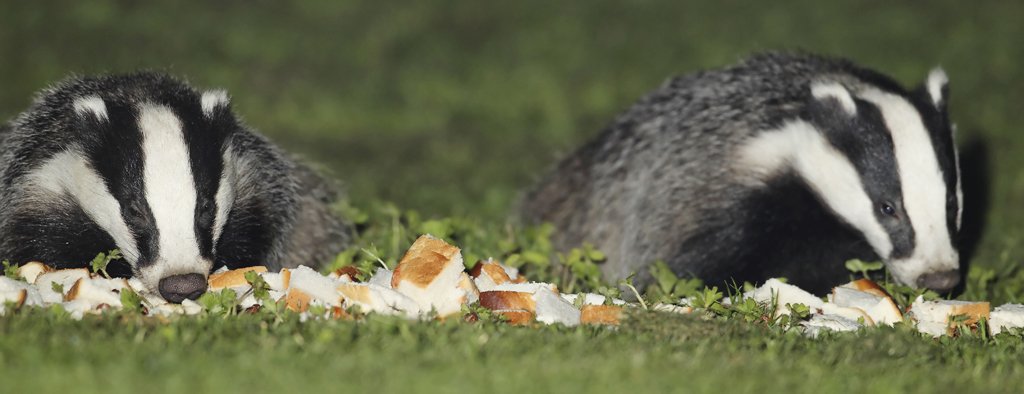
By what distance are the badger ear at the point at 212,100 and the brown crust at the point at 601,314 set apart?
1.65 metres

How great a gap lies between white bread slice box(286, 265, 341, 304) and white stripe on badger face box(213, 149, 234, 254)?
46 centimetres

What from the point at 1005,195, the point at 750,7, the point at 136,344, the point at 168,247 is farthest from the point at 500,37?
the point at 136,344

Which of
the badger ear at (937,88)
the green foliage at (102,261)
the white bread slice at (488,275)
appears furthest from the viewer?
the badger ear at (937,88)

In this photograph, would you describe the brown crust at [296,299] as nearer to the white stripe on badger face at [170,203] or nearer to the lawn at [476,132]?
the lawn at [476,132]

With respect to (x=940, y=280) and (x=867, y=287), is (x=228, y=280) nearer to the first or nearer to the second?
(x=867, y=287)

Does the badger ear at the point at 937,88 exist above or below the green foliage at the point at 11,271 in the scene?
above

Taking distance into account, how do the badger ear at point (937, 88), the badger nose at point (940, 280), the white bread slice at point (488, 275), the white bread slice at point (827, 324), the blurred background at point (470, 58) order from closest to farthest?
1. the white bread slice at point (827, 324)
2. the white bread slice at point (488, 275)
3. the badger nose at point (940, 280)
4. the badger ear at point (937, 88)
5. the blurred background at point (470, 58)

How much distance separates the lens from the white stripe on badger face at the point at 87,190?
4.52 meters

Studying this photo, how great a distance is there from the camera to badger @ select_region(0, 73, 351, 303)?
4.43 m

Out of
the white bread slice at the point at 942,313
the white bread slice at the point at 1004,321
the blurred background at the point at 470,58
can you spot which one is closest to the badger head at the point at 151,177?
the white bread slice at the point at 942,313

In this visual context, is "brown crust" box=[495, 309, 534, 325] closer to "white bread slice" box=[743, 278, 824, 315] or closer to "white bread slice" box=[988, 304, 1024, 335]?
"white bread slice" box=[743, 278, 824, 315]

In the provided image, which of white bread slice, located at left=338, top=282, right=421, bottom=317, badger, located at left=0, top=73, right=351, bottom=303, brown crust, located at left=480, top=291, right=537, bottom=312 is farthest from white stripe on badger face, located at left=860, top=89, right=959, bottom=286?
badger, located at left=0, top=73, right=351, bottom=303

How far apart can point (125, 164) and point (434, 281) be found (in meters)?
1.17

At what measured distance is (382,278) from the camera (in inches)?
179
